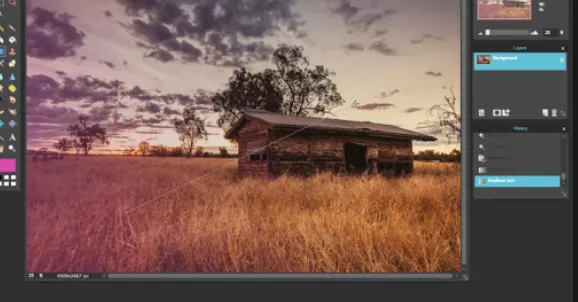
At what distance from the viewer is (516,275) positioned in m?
2.63

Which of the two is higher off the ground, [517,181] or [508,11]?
[508,11]

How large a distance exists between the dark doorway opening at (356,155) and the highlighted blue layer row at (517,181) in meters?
10.7

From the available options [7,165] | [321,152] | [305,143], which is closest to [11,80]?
[7,165]

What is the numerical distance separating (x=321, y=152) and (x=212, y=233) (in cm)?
818

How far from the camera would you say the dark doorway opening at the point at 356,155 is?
13.8 metres

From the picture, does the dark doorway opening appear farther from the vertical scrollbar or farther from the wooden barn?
the vertical scrollbar

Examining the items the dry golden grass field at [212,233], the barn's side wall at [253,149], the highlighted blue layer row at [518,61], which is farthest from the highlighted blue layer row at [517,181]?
the barn's side wall at [253,149]

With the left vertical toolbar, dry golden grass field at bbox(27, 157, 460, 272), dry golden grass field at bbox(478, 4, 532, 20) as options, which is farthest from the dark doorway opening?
the left vertical toolbar

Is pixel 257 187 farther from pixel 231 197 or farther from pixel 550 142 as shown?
pixel 550 142

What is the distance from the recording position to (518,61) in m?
2.66

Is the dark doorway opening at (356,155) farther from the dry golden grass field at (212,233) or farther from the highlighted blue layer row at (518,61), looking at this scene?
the highlighted blue layer row at (518,61)

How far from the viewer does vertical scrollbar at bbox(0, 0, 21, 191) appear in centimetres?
272

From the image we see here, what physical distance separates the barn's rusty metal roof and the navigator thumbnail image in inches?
201

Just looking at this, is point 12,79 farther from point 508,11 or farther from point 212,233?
point 508,11
